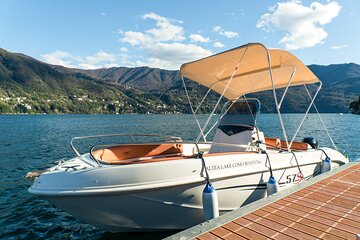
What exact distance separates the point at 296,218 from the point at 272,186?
2138mm

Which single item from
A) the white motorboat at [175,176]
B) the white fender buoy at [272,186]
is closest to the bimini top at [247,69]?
the white motorboat at [175,176]

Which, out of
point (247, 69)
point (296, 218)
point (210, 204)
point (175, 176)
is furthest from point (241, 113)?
point (296, 218)

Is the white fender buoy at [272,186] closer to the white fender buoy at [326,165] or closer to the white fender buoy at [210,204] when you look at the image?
the white fender buoy at [210,204]

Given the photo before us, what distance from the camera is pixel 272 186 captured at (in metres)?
6.86

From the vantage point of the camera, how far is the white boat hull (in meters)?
5.55

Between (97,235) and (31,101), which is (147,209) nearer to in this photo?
(97,235)

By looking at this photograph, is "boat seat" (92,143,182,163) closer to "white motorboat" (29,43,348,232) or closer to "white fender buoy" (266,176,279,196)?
"white motorboat" (29,43,348,232)

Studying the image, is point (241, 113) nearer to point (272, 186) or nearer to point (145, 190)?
point (272, 186)

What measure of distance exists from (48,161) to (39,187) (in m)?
14.5

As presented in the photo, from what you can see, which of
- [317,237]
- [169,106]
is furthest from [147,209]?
[169,106]

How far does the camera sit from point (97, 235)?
7457 mm

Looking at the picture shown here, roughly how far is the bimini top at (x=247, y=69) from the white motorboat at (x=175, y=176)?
6 cm

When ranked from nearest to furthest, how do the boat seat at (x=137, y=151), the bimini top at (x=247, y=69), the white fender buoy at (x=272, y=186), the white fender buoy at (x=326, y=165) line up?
the white fender buoy at (x=272, y=186) < the boat seat at (x=137, y=151) < the bimini top at (x=247, y=69) < the white fender buoy at (x=326, y=165)

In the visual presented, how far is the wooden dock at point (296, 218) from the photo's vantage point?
4.12 meters
